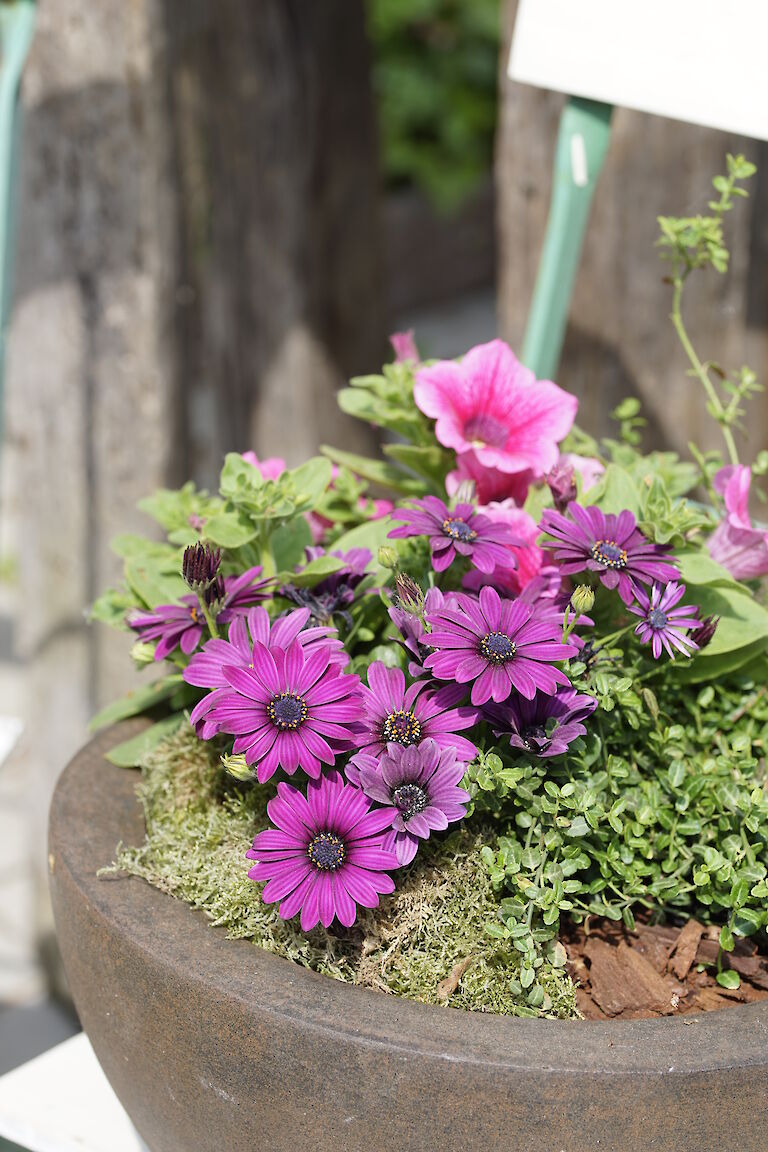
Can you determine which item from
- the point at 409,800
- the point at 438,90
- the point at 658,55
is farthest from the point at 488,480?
the point at 438,90

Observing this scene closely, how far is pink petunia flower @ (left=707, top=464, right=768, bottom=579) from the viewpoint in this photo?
38.2 inches

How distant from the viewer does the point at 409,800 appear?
2.57 ft

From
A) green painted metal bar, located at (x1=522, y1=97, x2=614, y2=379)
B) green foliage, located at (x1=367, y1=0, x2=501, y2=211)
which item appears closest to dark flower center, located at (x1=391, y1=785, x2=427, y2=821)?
green painted metal bar, located at (x1=522, y1=97, x2=614, y2=379)

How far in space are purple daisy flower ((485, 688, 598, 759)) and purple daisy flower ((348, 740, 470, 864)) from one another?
5 centimetres

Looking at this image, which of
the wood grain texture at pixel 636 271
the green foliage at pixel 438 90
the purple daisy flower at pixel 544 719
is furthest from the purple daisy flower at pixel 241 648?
the green foliage at pixel 438 90

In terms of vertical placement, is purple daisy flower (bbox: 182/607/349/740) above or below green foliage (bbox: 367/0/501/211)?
above

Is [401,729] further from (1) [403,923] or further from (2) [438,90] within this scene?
(2) [438,90]

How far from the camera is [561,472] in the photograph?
934 millimetres

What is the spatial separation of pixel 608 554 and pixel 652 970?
0.95 feet

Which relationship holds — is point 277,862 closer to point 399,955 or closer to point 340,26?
point 399,955

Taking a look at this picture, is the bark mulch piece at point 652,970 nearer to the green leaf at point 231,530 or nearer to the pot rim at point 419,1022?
the pot rim at point 419,1022

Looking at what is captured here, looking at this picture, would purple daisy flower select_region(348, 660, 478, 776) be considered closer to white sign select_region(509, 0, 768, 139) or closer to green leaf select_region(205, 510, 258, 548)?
green leaf select_region(205, 510, 258, 548)

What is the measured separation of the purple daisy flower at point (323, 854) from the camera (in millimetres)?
763

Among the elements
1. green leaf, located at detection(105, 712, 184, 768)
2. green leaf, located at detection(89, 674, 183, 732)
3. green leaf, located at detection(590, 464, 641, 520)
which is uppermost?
green leaf, located at detection(590, 464, 641, 520)
